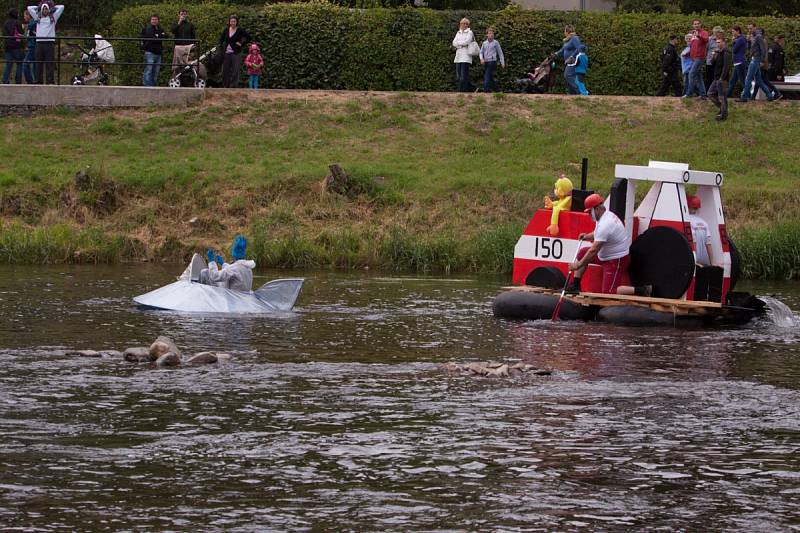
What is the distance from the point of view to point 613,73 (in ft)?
135

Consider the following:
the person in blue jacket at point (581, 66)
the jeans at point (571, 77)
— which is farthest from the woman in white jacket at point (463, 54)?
the person in blue jacket at point (581, 66)

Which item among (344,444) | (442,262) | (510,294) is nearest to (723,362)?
(510,294)

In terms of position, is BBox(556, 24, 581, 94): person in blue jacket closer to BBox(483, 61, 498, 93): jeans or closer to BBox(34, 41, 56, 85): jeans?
BBox(483, 61, 498, 93): jeans

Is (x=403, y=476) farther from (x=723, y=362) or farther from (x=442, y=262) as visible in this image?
(x=442, y=262)

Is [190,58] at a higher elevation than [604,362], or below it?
higher

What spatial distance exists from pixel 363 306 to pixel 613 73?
20.2 m

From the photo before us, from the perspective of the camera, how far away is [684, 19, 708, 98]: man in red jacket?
37156 millimetres

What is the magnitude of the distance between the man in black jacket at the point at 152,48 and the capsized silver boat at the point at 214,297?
16113 mm

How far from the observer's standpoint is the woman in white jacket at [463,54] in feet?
127

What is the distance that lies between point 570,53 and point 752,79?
477cm

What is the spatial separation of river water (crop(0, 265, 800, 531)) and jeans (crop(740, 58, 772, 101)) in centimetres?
1833

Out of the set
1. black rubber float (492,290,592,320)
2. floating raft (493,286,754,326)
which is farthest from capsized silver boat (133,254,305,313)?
floating raft (493,286,754,326)

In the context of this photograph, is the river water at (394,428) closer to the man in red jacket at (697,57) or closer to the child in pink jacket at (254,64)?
the man in red jacket at (697,57)

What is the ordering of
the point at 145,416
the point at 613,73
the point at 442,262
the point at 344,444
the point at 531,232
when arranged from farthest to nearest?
the point at 613,73 → the point at 442,262 → the point at 531,232 → the point at 145,416 → the point at 344,444
